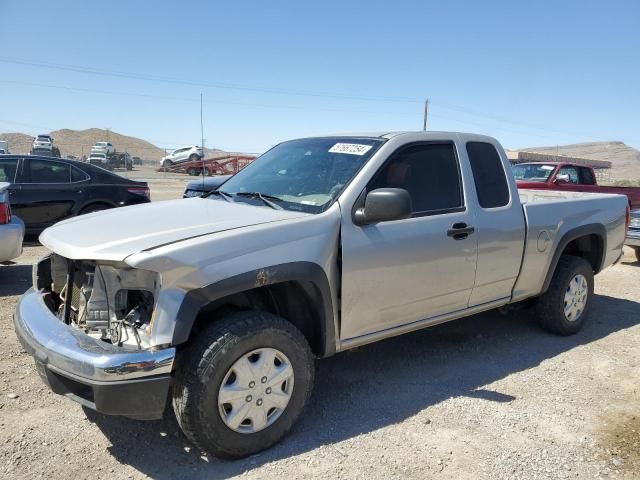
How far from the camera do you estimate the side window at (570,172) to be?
40.1ft

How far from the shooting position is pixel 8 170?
8336 millimetres

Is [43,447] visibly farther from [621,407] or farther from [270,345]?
[621,407]

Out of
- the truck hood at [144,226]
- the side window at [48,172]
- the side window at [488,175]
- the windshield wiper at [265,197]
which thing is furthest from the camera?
the side window at [48,172]

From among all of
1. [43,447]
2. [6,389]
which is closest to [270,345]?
[43,447]

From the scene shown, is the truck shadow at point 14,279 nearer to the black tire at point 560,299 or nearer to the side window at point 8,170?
the side window at point 8,170

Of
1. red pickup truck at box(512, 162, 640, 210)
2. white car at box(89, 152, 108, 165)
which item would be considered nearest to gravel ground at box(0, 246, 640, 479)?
red pickup truck at box(512, 162, 640, 210)

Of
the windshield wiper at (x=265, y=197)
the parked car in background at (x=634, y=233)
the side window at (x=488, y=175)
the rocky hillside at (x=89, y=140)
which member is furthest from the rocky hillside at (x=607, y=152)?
the windshield wiper at (x=265, y=197)

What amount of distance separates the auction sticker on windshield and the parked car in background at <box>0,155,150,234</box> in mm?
6243

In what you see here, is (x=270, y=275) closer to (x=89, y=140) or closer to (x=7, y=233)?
(x=7, y=233)

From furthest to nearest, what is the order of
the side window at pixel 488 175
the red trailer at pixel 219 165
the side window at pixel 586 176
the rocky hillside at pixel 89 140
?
1. the rocky hillside at pixel 89 140
2. the red trailer at pixel 219 165
3. the side window at pixel 586 176
4. the side window at pixel 488 175

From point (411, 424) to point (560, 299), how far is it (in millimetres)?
2438

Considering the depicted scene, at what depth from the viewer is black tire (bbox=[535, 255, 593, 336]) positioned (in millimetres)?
5086

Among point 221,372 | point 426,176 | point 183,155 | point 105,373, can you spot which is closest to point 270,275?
point 221,372

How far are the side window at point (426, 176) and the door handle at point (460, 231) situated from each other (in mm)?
156
